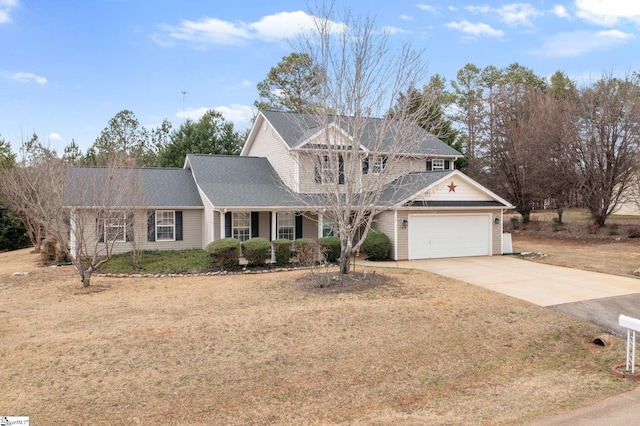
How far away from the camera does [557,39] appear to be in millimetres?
21266

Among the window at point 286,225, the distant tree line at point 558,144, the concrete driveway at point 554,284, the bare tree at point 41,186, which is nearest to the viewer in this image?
the concrete driveway at point 554,284

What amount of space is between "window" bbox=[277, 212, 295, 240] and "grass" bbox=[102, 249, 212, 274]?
344 centimetres

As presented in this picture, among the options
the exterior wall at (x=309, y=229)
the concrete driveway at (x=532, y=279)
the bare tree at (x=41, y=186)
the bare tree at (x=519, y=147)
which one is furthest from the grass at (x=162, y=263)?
the bare tree at (x=519, y=147)

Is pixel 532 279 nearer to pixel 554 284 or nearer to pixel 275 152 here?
pixel 554 284

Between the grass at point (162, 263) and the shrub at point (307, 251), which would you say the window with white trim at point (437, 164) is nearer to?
the shrub at point (307, 251)

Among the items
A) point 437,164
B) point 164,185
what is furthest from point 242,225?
point 437,164

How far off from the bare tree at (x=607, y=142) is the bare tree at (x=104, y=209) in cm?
2410

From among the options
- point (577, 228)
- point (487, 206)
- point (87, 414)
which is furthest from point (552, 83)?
point (87, 414)

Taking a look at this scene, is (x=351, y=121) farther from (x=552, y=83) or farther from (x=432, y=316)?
(x=552, y=83)

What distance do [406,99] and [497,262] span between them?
829 cm

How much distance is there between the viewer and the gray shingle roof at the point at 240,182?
58.1 feet

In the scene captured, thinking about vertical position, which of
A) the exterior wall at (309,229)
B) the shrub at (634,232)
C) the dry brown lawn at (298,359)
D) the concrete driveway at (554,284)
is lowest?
the dry brown lawn at (298,359)

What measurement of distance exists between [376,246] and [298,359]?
1014 centimetres

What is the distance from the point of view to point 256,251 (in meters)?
15.6
